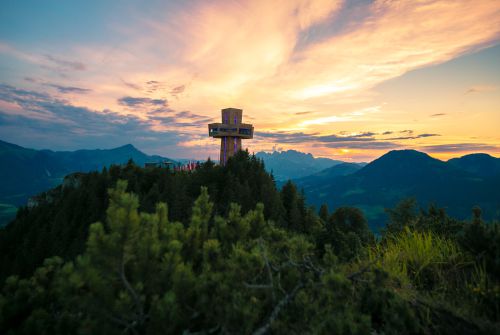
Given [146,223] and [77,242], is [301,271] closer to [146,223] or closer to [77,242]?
[146,223]

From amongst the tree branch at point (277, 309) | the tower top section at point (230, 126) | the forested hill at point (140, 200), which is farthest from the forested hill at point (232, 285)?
the tower top section at point (230, 126)

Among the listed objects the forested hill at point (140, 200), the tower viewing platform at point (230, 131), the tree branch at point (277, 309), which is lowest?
the forested hill at point (140, 200)

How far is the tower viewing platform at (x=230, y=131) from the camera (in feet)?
254

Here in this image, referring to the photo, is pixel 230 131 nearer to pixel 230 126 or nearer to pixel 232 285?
pixel 230 126

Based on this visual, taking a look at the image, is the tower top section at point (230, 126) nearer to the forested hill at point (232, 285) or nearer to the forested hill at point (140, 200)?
the forested hill at point (140, 200)

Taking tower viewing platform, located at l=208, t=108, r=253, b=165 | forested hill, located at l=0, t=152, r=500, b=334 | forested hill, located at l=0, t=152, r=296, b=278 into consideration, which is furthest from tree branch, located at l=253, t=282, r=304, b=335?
tower viewing platform, located at l=208, t=108, r=253, b=165

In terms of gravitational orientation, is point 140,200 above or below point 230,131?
below

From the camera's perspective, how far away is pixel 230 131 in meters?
77.6

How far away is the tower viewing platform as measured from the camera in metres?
77.6

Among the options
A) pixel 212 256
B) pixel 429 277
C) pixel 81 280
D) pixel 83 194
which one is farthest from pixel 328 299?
pixel 83 194

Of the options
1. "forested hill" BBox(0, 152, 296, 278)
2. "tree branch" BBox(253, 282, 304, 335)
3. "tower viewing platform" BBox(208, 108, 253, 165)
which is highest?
"tower viewing platform" BBox(208, 108, 253, 165)

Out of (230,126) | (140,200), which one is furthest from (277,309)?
(230,126)

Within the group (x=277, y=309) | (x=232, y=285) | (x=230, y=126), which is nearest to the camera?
(x=277, y=309)

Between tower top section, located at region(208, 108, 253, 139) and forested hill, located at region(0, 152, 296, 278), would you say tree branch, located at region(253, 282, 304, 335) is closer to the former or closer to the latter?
forested hill, located at region(0, 152, 296, 278)
